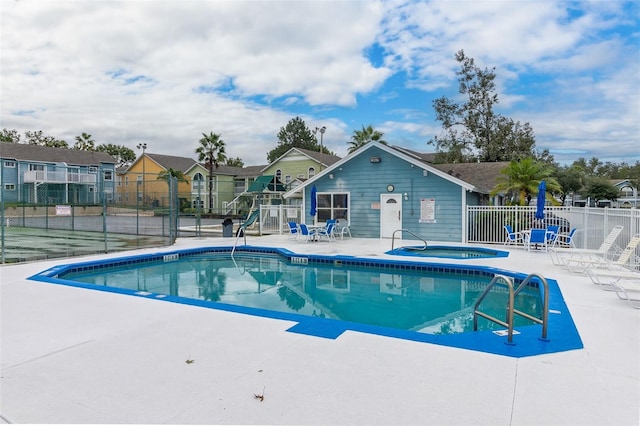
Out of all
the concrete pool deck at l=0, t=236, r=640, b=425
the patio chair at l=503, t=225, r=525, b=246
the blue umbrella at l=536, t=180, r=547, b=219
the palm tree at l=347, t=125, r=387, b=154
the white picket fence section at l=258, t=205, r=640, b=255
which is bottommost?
the concrete pool deck at l=0, t=236, r=640, b=425

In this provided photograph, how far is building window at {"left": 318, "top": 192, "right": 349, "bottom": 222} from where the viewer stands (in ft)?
57.1

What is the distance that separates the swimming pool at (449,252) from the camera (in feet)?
40.4

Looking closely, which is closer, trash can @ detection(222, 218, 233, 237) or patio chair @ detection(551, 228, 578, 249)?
patio chair @ detection(551, 228, 578, 249)

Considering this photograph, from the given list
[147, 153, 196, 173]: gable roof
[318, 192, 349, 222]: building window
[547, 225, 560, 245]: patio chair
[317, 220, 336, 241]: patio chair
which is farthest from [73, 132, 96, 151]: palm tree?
[547, 225, 560, 245]: patio chair

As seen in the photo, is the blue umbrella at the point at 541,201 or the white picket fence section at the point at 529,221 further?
the blue umbrella at the point at 541,201

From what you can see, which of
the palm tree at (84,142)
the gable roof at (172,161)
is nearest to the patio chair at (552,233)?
the gable roof at (172,161)

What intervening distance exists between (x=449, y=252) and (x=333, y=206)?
571 centimetres

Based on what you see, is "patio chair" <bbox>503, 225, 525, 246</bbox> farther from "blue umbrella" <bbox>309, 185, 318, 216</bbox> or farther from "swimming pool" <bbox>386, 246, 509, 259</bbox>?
"blue umbrella" <bbox>309, 185, 318, 216</bbox>

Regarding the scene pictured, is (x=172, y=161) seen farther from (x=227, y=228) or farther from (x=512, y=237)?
(x=512, y=237)

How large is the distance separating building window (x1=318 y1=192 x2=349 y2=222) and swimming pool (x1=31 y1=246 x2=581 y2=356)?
16.2ft

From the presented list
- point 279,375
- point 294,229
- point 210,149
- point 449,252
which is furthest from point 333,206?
A: point 210,149

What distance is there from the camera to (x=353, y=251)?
41.8ft

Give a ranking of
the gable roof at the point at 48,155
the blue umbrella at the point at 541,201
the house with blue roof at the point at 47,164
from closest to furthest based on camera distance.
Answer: the blue umbrella at the point at 541,201 → the house with blue roof at the point at 47,164 → the gable roof at the point at 48,155

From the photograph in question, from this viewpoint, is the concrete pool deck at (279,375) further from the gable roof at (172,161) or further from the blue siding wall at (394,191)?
the gable roof at (172,161)
